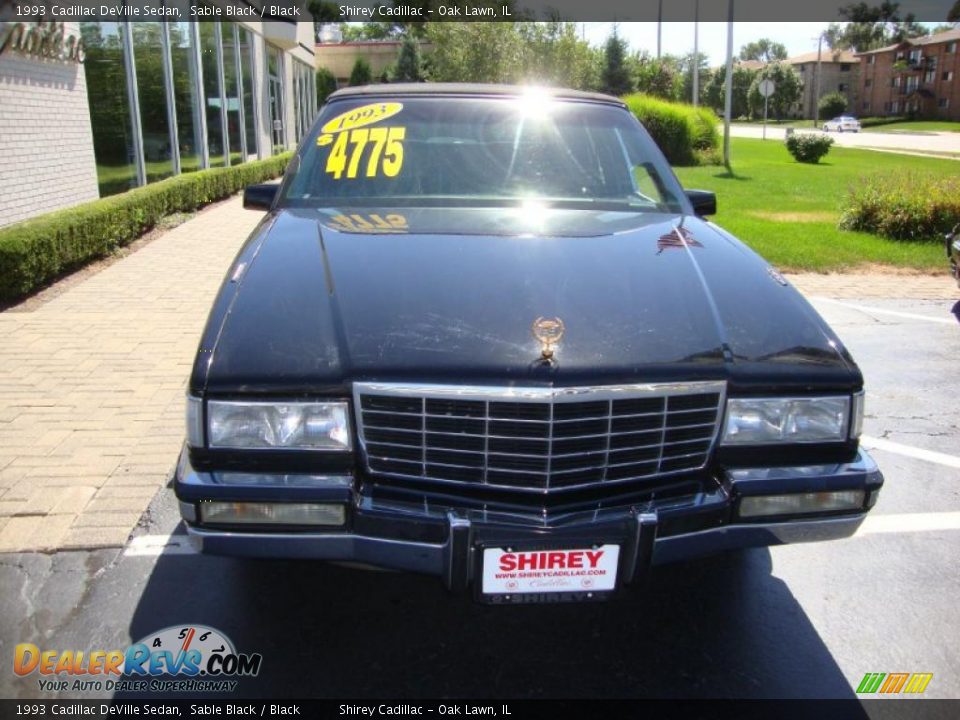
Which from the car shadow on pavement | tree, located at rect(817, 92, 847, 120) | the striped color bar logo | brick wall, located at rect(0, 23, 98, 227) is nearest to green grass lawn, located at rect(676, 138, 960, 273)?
the car shadow on pavement

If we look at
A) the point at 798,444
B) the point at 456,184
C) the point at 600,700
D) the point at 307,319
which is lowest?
the point at 600,700

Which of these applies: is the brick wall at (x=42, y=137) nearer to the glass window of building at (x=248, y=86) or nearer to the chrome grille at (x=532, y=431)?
the chrome grille at (x=532, y=431)

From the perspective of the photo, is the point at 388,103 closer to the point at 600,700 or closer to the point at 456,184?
the point at 456,184

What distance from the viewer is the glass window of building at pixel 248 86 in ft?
64.5

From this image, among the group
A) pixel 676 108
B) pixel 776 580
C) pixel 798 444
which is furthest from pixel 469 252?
pixel 676 108

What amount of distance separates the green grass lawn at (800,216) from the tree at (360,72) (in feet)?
90.6

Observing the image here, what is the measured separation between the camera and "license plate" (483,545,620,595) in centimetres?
226

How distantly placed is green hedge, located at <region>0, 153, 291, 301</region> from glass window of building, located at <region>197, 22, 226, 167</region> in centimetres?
327

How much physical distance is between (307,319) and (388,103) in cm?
199

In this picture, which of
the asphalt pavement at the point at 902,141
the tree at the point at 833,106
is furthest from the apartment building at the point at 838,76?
the asphalt pavement at the point at 902,141

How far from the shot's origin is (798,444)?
8.04ft

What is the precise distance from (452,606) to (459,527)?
908mm

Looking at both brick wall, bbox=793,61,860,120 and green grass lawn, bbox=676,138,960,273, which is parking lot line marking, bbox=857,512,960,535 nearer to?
green grass lawn, bbox=676,138,960,273

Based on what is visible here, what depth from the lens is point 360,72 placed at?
155ft
